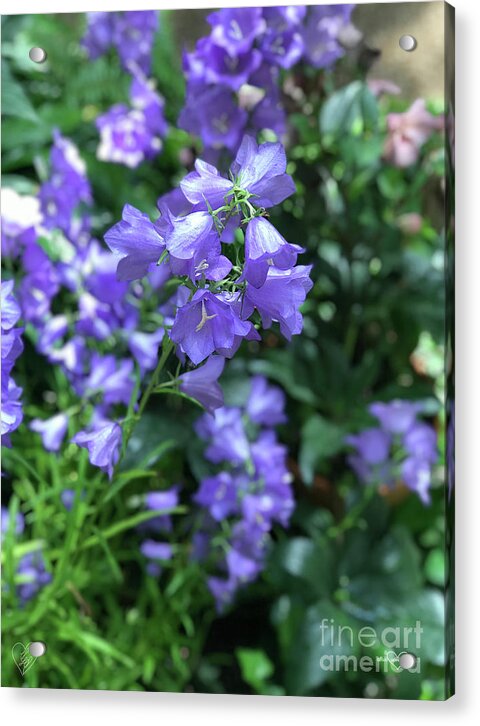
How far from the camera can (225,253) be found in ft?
2.04

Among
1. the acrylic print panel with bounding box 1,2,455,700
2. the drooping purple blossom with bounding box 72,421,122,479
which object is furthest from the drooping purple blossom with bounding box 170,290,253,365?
the acrylic print panel with bounding box 1,2,455,700

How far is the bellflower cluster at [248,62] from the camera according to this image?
99cm

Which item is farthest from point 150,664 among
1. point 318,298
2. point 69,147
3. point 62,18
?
point 62,18

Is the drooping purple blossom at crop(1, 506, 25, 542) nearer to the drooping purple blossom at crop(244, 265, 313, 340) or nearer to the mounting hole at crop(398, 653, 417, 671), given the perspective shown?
the mounting hole at crop(398, 653, 417, 671)

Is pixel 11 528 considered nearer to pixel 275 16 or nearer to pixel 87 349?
pixel 87 349

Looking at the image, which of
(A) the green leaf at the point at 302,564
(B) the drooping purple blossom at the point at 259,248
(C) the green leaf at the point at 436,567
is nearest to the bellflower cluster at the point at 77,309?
(A) the green leaf at the point at 302,564

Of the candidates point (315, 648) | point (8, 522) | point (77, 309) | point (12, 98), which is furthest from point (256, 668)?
point (12, 98)

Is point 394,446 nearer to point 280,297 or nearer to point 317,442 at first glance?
point 317,442

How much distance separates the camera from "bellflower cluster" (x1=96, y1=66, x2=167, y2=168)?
1144 mm

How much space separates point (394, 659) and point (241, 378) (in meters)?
0.34

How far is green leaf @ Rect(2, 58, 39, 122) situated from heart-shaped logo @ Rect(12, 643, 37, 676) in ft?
1.82

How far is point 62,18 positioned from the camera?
1.06 meters

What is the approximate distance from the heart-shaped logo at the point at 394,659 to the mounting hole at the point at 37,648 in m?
0.35

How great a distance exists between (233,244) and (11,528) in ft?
1.78
